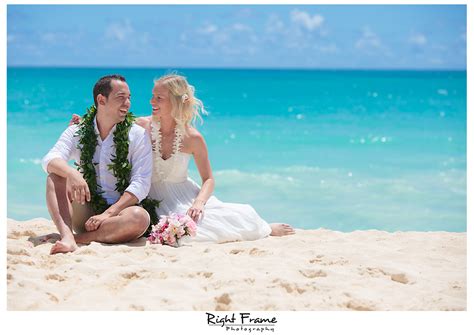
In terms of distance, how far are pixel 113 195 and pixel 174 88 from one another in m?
1.11

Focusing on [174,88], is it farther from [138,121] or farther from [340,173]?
[340,173]

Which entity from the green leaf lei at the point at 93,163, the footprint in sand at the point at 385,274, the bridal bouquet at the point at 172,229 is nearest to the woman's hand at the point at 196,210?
the bridal bouquet at the point at 172,229

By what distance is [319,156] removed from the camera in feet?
45.8

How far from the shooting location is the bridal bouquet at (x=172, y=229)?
5297mm

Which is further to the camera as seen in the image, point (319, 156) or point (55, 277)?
point (319, 156)

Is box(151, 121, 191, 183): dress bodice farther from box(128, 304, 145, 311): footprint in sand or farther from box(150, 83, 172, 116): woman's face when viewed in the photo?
Result: box(128, 304, 145, 311): footprint in sand

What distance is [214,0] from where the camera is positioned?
5.17 m

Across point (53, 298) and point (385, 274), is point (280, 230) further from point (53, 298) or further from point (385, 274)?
point (53, 298)

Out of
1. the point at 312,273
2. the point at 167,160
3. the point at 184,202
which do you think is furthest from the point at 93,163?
the point at 312,273

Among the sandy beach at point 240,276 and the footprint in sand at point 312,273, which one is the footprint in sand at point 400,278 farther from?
the footprint in sand at point 312,273

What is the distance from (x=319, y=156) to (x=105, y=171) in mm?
8981

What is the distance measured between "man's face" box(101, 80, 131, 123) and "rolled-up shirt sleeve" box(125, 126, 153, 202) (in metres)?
0.21

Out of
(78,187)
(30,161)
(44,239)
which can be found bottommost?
(44,239)
